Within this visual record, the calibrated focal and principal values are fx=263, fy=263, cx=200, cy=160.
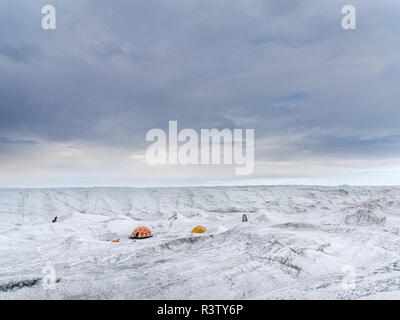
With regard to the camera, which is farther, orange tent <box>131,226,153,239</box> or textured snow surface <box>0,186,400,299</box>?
orange tent <box>131,226,153,239</box>

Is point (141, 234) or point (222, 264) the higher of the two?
point (222, 264)

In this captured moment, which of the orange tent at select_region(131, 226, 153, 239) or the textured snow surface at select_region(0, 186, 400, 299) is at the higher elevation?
the textured snow surface at select_region(0, 186, 400, 299)

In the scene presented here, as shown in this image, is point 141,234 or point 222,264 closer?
point 222,264

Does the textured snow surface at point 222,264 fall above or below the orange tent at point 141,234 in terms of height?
above

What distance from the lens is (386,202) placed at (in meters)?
16.7

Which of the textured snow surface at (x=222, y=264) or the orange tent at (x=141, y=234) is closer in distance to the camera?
the textured snow surface at (x=222, y=264)

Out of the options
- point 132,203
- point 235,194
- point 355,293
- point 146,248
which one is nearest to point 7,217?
point 132,203

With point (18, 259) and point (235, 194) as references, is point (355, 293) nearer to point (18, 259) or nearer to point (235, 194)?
point (18, 259)
